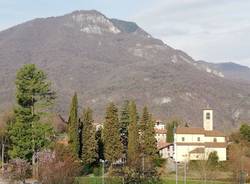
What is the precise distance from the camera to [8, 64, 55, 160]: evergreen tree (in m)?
50.5

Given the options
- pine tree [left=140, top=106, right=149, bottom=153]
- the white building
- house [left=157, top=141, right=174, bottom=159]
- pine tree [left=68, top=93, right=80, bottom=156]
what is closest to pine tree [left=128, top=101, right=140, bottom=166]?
pine tree [left=140, top=106, right=149, bottom=153]

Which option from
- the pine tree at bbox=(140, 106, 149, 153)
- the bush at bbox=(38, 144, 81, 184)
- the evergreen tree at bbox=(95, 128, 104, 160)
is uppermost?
the pine tree at bbox=(140, 106, 149, 153)

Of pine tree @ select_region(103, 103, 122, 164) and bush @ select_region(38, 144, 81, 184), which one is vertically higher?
pine tree @ select_region(103, 103, 122, 164)

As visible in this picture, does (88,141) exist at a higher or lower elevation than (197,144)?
lower

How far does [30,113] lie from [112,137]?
11.1 m

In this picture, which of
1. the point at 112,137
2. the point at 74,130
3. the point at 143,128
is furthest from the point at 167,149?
the point at 74,130

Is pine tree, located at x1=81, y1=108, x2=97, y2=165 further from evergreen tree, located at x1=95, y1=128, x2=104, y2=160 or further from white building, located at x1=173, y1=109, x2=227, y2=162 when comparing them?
white building, located at x1=173, y1=109, x2=227, y2=162

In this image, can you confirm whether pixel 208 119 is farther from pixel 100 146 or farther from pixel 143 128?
pixel 100 146

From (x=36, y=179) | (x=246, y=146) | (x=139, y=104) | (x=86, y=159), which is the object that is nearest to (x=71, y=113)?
(x=86, y=159)

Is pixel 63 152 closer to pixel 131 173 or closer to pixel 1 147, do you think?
pixel 131 173

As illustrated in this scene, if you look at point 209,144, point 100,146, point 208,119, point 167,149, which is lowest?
point 100,146

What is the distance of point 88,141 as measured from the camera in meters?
58.7

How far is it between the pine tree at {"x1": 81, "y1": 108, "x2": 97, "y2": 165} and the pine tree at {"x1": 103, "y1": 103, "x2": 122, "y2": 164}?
137 centimetres

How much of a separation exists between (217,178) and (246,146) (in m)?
15.1
